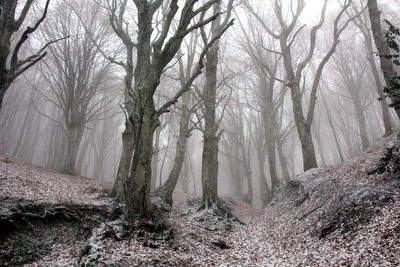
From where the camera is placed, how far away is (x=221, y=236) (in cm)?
587

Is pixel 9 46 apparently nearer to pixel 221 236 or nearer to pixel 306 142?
pixel 221 236

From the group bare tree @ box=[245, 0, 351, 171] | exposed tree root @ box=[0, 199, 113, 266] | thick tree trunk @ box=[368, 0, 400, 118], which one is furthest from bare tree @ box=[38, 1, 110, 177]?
thick tree trunk @ box=[368, 0, 400, 118]

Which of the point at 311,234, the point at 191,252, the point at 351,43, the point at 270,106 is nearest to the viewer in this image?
the point at 191,252

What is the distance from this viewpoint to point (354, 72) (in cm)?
1967

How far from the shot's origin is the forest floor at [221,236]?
3357 mm

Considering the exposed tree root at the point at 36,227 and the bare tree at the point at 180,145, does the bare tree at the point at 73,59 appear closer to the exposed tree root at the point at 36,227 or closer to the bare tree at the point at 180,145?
the bare tree at the point at 180,145

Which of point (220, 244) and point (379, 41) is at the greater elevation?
point (379, 41)

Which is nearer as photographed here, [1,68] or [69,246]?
[69,246]

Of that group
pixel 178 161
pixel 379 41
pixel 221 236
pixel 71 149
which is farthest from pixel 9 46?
pixel 379 41

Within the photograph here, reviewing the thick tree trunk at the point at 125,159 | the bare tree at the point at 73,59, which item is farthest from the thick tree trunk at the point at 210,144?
the bare tree at the point at 73,59

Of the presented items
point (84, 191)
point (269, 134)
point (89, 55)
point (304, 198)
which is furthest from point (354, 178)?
point (89, 55)

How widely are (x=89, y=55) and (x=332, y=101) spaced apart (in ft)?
86.8

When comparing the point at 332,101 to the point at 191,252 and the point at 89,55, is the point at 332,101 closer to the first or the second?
the point at 89,55

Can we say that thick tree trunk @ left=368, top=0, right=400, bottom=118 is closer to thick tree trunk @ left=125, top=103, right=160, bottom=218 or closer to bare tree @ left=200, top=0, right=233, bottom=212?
bare tree @ left=200, top=0, right=233, bottom=212
